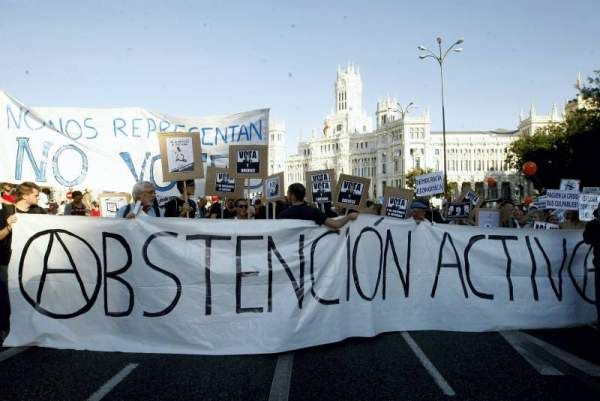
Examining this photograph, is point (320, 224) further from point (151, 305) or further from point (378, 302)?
point (151, 305)

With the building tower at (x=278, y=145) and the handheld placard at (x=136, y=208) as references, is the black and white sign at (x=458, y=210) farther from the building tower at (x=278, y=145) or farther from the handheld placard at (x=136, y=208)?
the building tower at (x=278, y=145)

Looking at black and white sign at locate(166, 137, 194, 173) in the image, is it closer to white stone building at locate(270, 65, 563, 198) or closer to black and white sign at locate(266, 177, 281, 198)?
black and white sign at locate(266, 177, 281, 198)

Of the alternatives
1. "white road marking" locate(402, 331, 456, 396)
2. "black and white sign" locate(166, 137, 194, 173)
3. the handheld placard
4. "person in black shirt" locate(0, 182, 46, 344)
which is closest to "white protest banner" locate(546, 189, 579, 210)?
"white road marking" locate(402, 331, 456, 396)

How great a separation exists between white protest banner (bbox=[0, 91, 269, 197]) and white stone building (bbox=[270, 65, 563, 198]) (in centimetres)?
10426

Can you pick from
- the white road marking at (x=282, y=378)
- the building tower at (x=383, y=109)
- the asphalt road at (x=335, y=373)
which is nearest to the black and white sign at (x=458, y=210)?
the asphalt road at (x=335, y=373)

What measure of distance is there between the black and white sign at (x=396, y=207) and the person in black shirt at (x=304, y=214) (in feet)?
9.52

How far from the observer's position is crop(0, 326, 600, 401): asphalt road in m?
4.55

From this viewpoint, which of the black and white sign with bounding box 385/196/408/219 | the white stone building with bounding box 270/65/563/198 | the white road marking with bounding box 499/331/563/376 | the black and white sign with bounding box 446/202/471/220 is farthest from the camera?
the white stone building with bounding box 270/65/563/198

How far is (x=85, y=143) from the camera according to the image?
8070 mm

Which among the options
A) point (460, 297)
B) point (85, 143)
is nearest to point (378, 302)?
point (460, 297)

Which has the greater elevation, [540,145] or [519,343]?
[540,145]

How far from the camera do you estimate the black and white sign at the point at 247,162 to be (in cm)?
930

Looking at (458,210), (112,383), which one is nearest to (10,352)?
(112,383)

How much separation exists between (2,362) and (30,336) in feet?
1.41
